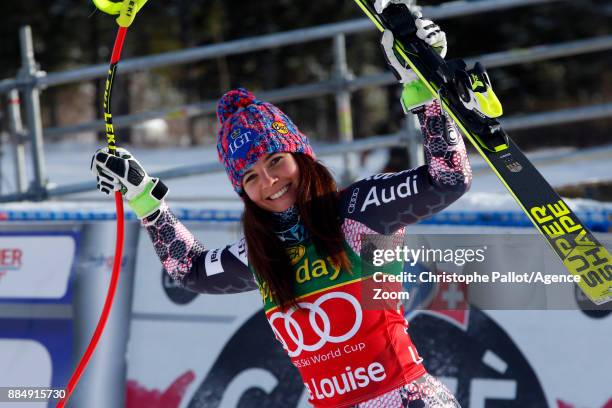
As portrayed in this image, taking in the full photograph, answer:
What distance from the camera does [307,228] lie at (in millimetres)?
2490

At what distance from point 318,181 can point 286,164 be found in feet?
0.39

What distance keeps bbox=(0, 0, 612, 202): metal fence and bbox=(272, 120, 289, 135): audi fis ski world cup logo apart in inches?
99.7

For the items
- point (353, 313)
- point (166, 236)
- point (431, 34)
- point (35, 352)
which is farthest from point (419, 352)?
point (35, 352)

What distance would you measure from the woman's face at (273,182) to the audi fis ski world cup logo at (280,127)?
0.10 m

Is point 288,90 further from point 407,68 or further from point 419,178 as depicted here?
point 419,178

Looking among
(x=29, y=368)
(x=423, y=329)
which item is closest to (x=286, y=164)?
(x=423, y=329)

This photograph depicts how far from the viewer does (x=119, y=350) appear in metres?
4.01

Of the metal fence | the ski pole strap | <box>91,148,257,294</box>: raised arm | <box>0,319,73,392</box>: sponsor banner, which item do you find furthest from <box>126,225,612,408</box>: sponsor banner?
the metal fence

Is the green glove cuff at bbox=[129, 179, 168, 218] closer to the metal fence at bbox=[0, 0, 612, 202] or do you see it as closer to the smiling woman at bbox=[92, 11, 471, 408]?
the smiling woman at bbox=[92, 11, 471, 408]

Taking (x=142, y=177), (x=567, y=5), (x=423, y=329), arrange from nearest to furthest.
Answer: (x=142, y=177) < (x=423, y=329) < (x=567, y=5)

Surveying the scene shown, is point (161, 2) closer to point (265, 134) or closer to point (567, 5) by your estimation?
point (567, 5)

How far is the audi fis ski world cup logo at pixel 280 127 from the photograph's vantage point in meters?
2.57

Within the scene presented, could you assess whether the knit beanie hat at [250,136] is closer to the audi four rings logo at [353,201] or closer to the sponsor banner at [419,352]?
the audi four rings logo at [353,201]

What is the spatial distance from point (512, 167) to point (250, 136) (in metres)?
0.87
